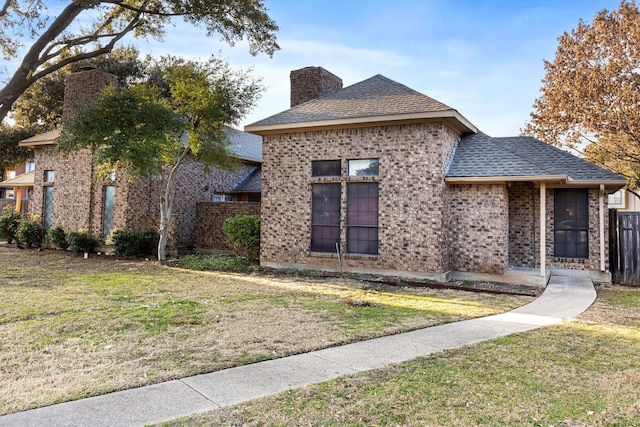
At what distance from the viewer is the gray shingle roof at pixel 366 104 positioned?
11.1 meters

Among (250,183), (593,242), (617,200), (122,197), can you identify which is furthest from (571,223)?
(617,200)

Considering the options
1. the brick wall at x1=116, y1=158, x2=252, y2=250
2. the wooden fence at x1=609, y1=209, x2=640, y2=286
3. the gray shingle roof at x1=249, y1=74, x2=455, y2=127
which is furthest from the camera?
the brick wall at x1=116, y1=158, x2=252, y2=250

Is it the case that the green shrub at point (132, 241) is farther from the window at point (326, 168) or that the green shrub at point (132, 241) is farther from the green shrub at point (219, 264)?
the window at point (326, 168)

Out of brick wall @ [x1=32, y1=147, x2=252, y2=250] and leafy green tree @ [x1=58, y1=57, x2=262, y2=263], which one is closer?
leafy green tree @ [x1=58, y1=57, x2=262, y2=263]

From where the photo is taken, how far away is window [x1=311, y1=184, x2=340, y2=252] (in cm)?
1205

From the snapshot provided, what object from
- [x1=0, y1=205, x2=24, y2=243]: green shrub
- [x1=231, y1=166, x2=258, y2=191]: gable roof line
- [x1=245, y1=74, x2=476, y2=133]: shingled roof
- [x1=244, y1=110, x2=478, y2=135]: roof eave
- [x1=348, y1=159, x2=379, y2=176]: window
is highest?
[x1=245, y1=74, x2=476, y2=133]: shingled roof

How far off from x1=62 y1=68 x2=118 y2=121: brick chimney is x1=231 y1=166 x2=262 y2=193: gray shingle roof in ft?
22.4

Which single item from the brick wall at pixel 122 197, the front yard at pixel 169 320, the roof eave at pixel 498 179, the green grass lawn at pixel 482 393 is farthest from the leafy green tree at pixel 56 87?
the green grass lawn at pixel 482 393

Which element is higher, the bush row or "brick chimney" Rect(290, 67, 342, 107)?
"brick chimney" Rect(290, 67, 342, 107)

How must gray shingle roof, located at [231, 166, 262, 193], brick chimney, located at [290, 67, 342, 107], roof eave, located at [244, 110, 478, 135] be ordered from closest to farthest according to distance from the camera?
roof eave, located at [244, 110, 478, 135]
brick chimney, located at [290, 67, 342, 107]
gray shingle roof, located at [231, 166, 262, 193]

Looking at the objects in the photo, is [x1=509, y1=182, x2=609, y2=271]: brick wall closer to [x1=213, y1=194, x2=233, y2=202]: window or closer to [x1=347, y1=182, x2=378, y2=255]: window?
[x1=347, y1=182, x2=378, y2=255]: window

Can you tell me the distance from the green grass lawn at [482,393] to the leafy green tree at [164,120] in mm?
10745

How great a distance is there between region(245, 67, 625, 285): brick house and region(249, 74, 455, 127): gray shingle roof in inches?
1.9

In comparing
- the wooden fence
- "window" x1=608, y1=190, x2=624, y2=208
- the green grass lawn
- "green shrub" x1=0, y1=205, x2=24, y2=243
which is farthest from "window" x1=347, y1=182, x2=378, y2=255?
"window" x1=608, y1=190, x2=624, y2=208
